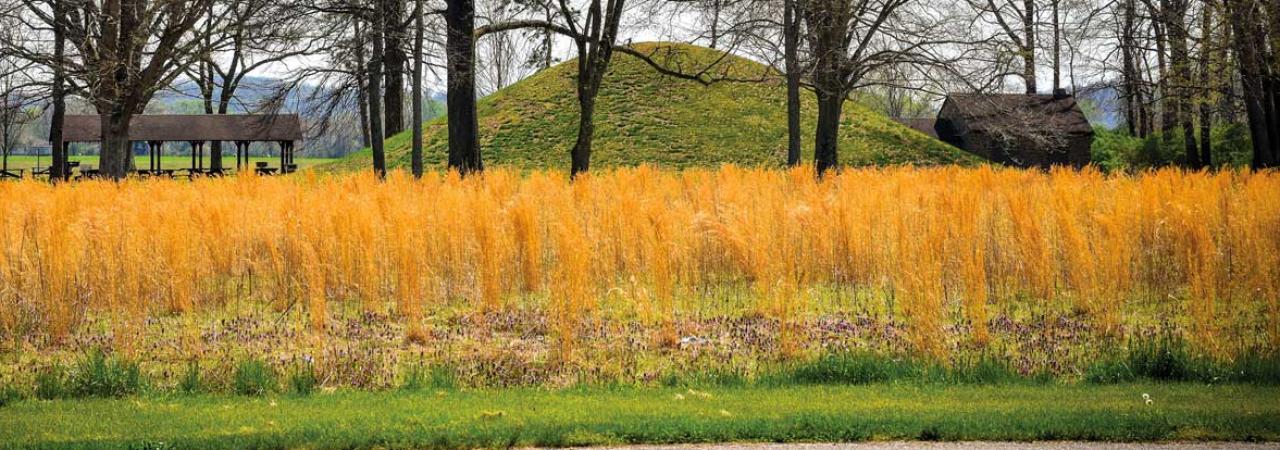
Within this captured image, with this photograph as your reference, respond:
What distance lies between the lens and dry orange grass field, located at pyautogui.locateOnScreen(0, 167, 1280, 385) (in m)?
9.76

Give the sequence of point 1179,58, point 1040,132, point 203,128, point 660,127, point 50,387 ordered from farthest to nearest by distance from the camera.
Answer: point 203,128 < point 660,127 < point 1040,132 < point 1179,58 < point 50,387

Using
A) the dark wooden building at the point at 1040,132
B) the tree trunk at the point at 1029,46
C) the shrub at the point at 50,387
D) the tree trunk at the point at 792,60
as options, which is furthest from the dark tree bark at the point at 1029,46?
the shrub at the point at 50,387

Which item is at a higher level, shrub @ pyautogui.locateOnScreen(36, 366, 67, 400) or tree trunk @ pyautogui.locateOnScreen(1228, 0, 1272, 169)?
tree trunk @ pyautogui.locateOnScreen(1228, 0, 1272, 169)

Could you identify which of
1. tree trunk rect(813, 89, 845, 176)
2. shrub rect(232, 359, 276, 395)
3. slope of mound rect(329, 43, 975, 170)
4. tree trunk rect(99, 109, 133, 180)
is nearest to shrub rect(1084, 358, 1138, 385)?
shrub rect(232, 359, 276, 395)

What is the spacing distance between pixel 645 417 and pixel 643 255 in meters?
5.40

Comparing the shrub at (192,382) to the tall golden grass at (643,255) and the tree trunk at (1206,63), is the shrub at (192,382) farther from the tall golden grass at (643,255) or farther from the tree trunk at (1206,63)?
the tree trunk at (1206,63)

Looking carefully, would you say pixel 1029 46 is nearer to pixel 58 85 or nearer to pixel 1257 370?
pixel 1257 370

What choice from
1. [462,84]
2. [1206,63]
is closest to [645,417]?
[462,84]

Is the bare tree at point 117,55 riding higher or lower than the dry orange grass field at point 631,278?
higher

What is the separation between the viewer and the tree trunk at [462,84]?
22.5 meters

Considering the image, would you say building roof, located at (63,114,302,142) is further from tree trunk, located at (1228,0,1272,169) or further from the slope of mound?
tree trunk, located at (1228,0,1272,169)

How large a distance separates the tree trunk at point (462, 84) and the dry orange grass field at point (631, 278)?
8.03 m

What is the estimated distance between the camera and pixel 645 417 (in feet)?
24.0

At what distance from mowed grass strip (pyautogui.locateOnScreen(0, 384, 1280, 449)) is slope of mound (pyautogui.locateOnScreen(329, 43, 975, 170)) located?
25.3 m
